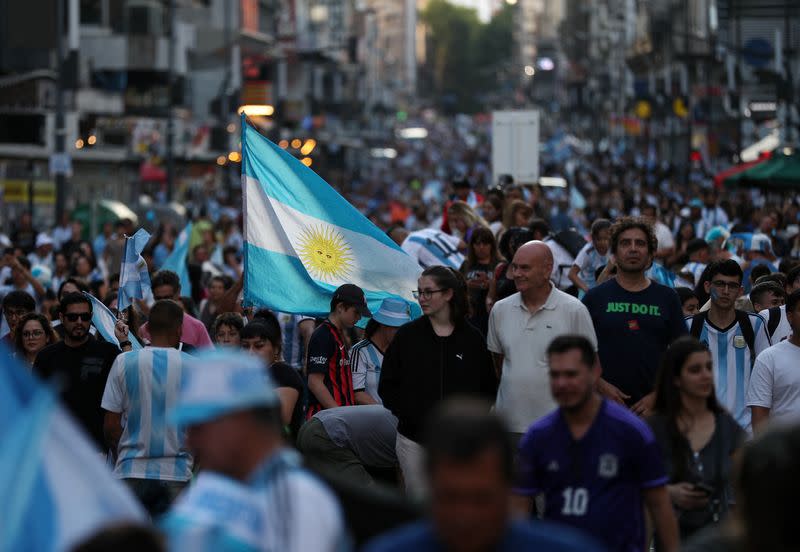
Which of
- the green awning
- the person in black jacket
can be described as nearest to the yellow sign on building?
the green awning

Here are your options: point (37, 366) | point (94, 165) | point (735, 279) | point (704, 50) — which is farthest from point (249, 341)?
point (704, 50)

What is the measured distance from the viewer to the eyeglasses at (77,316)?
936 cm

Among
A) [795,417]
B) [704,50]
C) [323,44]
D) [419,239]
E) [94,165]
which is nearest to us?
[795,417]

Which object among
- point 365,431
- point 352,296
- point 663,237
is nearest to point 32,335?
point 352,296

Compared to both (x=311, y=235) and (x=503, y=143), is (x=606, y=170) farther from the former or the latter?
(x=311, y=235)

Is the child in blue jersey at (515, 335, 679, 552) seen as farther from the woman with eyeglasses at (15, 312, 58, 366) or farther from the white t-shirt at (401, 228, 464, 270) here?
the white t-shirt at (401, 228, 464, 270)

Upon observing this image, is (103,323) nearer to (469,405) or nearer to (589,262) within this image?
(589,262)

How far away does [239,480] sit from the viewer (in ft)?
13.1

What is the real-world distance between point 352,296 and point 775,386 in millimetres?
2725

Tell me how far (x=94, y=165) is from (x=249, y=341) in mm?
42356

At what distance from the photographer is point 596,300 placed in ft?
29.3

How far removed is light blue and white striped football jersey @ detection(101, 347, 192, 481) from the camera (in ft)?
26.5

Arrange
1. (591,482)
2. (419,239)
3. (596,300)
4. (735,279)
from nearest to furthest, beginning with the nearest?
(591,482)
(596,300)
(735,279)
(419,239)

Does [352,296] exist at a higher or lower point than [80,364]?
higher
